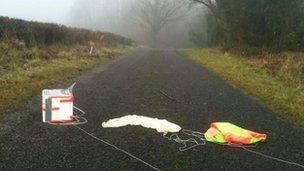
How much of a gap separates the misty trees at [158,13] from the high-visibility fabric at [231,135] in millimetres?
64182

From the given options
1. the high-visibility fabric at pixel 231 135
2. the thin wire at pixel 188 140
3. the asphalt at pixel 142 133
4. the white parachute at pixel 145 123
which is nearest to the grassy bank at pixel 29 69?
the asphalt at pixel 142 133

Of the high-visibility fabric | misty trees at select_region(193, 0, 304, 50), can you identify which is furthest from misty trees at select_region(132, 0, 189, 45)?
the high-visibility fabric

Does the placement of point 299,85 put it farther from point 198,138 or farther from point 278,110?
point 198,138

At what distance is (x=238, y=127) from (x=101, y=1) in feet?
344

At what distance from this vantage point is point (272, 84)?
1393cm

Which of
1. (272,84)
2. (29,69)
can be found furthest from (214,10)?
(29,69)

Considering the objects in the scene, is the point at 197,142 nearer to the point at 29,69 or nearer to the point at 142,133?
the point at 142,133

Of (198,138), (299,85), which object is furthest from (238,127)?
(299,85)

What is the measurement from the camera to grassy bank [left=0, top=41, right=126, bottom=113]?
10.4 m

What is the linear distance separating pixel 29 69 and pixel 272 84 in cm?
719

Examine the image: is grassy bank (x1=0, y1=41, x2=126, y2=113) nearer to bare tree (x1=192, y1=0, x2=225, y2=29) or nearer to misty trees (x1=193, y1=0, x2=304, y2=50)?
misty trees (x1=193, y1=0, x2=304, y2=50)

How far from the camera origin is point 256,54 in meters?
24.3

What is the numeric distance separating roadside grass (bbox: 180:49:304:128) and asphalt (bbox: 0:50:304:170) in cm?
43

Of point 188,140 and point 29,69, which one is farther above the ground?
point 29,69
